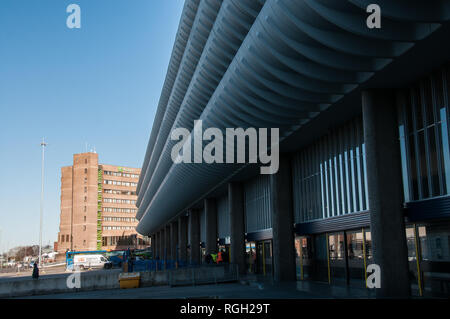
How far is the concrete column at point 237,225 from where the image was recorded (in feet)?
102

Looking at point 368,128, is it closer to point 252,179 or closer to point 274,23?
point 274,23

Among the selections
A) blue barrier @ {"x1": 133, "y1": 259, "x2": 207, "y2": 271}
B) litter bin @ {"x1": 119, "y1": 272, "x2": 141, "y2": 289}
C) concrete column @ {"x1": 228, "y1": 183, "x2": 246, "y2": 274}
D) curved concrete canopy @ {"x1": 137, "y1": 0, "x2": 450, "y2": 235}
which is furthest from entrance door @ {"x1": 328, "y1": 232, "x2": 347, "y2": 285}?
blue barrier @ {"x1": 133, "y1": 259, "x2": 207, "y2": 271}

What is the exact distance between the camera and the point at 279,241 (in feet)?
74.6

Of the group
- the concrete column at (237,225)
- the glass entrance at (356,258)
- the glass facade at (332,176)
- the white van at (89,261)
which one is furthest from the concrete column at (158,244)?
the glass entrance at (356,258)

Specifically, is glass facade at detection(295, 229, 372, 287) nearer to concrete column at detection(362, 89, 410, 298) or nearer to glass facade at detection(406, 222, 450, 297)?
glass facade at detection(406, 222, 450, 297)

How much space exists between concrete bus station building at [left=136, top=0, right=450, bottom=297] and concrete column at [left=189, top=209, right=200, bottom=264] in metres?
22.7

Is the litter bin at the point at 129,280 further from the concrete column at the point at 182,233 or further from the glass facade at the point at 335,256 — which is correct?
the concrete column at the point at 182,233

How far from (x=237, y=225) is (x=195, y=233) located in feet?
53.3

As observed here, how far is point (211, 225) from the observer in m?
40.6

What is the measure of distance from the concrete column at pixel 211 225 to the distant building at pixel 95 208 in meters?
102

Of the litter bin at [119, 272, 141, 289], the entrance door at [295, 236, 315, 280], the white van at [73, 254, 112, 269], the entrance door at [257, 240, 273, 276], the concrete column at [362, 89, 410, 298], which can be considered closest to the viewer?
the concrete column at [362, 89, 410, 298]

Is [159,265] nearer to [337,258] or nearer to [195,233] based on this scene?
[195,233]

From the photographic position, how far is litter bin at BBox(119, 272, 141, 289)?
26.0 meters

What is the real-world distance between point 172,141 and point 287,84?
18935 millimetres
